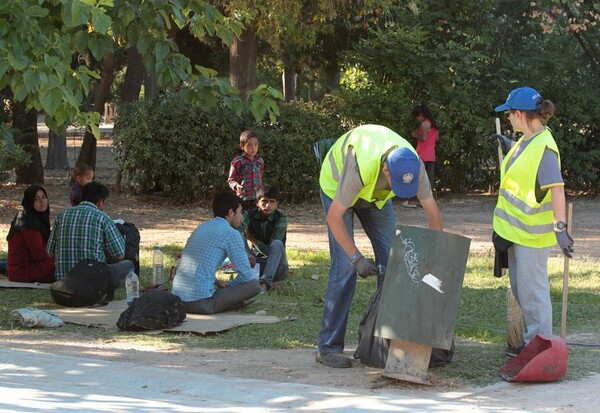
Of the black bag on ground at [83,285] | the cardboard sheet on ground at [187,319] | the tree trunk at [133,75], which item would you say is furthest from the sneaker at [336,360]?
the tree trunk at [133,75]

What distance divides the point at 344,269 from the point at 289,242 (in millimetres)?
7360

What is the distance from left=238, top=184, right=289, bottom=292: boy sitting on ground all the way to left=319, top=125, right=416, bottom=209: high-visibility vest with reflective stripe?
346 centimetres

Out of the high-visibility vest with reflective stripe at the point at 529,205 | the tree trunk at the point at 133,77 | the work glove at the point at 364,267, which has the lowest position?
the work glove at the point at 364,267

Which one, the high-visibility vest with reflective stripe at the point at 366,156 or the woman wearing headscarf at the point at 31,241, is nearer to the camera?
the high-visibility vest with reflective stripe at the point at 366,156

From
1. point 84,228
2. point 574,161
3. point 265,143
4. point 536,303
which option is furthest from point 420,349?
point 574,161

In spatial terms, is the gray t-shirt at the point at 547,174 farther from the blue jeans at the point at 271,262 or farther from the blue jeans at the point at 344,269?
the blue jeans at the point at 271,262

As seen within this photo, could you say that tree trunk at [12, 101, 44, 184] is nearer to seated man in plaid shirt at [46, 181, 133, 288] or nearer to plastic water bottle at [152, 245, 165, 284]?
plastic water bottle at [152, 245, 165, 284]

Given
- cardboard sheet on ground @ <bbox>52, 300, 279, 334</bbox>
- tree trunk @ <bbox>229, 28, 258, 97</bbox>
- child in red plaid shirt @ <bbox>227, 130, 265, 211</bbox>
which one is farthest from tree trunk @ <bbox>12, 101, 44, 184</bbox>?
cardboard sheet on ground @ <bbox>52, 300, 279, 334</bbox>

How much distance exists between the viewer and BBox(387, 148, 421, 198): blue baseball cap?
6.07 metres

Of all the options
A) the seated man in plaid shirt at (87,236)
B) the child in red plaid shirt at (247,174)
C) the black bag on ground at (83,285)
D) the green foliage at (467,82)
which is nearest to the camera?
the black bag on ground at (83,285)

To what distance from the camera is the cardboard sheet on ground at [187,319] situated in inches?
326

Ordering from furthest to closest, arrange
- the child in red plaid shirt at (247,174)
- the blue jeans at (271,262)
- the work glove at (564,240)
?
the child in red plaid shirt at (247,174)
the blue jeans at (271,262)
the work glove at (564,240)

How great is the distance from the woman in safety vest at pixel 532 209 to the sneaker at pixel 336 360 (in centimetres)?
116

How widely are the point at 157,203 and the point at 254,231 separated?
7822 millimetres
